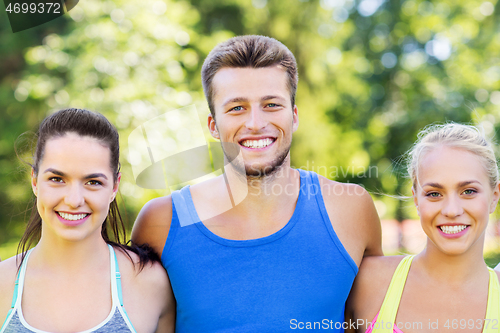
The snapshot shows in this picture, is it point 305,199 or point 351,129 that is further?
point 351,129

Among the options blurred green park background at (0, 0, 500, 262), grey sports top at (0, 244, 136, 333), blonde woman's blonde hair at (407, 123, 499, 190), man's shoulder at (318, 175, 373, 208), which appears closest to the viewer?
grey sports top at (0, 244, 136, 333)

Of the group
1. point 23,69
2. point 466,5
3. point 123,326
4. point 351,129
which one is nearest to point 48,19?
point 23,69

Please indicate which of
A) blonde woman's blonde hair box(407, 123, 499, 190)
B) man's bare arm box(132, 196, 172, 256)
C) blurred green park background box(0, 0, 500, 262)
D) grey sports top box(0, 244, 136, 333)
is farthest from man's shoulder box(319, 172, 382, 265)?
blurred green park background box(0, 0, 500, 262)

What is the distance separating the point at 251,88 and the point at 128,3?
5997 mm

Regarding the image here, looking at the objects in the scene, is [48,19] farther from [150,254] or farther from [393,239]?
[393,239]

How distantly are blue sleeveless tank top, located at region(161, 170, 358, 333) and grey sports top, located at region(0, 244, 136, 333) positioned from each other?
31cm

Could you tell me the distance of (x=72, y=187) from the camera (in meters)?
2.07

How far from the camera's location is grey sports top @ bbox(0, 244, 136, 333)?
6.48 feet

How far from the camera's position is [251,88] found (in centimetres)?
243

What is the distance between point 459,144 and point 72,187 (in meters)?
1.91
